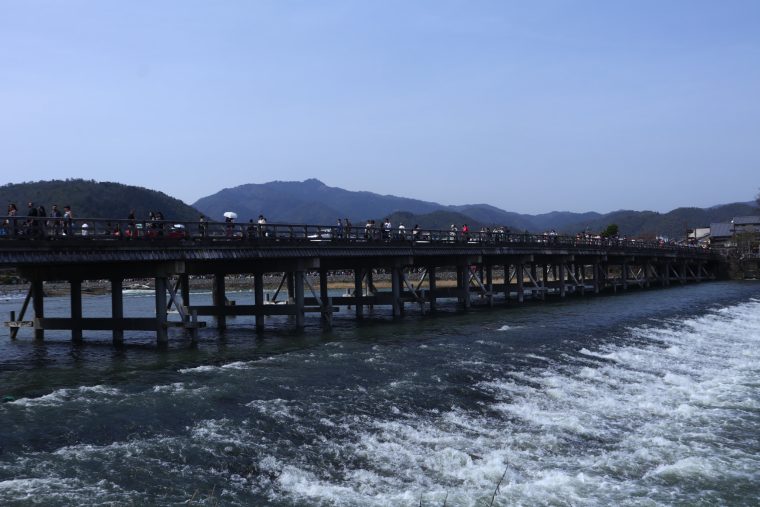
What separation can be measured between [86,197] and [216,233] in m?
151

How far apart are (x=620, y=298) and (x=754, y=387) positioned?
35.6 m

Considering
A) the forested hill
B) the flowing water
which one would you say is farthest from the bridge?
the forested hill

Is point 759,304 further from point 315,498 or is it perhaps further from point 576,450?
point 315,498

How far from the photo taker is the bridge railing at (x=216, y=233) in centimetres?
2142

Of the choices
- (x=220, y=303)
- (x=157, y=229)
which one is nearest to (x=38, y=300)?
(x=157, y=229)

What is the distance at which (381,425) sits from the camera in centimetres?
1376

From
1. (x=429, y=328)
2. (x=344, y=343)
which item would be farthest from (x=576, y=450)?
(x=429, y=328)

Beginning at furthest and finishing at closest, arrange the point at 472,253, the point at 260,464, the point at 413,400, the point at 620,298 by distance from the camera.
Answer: the point at 620,298, the point at 472,253, the point at 413,400, the point at 260,464

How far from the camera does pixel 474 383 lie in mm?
17781

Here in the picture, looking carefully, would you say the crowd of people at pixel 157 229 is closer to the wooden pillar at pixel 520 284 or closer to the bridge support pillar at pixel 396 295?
the bridge support pillar at pixel 396 295

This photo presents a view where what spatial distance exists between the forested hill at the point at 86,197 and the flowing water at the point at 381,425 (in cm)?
14481

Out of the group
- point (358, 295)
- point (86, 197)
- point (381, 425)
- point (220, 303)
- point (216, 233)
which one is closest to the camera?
point (381, 425)

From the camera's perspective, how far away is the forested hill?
542ft

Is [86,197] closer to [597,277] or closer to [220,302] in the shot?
[597,277]
